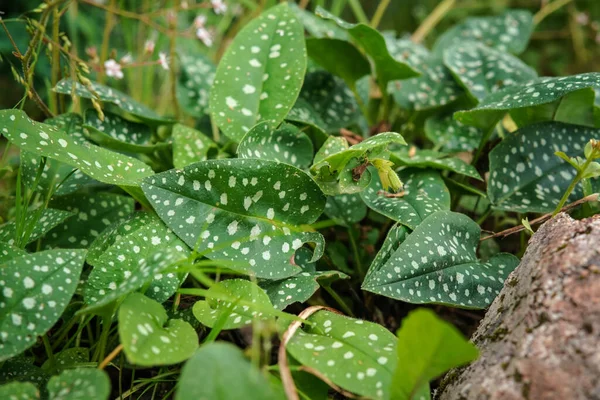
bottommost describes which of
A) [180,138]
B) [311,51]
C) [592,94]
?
[180,138]

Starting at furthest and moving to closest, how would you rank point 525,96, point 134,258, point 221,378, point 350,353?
point 525,96 → point 134,258 → point 350,353 → point 221,378

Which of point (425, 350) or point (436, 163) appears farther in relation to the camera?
point (436, 163)

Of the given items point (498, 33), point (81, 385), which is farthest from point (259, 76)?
point (498, 33)

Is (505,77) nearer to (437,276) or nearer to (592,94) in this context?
(592,94)

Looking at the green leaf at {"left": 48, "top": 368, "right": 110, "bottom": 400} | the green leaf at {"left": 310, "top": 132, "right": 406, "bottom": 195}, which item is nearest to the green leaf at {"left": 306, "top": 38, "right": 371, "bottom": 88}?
the green leaf at {"left": 310, "top": 132, "right": 406, "bottom": 195}

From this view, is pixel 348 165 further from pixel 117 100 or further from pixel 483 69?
pixel 483 69

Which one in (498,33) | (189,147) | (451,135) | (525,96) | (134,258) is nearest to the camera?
(134,258)

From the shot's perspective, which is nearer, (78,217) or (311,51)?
(78,217)

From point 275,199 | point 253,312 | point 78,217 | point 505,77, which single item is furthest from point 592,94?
point 78,217
